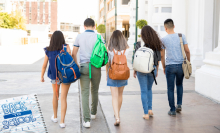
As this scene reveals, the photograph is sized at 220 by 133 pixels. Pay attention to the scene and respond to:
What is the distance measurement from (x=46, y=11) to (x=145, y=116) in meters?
119

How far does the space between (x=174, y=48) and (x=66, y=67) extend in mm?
2142

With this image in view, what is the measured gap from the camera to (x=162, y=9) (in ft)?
51.8

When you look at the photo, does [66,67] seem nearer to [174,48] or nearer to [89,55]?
[89,55]

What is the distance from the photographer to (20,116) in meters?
3.82

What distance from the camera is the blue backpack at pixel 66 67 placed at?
15.2 ft

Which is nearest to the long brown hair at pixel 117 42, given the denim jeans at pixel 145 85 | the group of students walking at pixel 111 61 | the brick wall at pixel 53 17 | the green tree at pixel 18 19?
the group of students walking at pixel 111 61

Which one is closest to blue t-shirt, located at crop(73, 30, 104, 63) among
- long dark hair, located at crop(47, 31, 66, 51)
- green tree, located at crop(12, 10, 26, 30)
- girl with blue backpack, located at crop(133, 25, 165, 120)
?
long dark hair, located at crop(47, 31, 66, 51)

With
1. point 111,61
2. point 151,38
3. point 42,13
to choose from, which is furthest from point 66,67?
point 42,13

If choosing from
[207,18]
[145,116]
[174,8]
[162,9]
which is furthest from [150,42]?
[162,9]

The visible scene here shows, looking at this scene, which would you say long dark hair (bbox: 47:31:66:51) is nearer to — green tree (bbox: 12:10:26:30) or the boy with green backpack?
the boy with green backpack

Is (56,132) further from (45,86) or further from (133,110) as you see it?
(45,86)

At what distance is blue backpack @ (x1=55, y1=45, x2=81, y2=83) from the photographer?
4621 mm

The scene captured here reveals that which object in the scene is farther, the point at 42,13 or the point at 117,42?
the point at 42,13

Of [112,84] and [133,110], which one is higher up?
[112,84]
